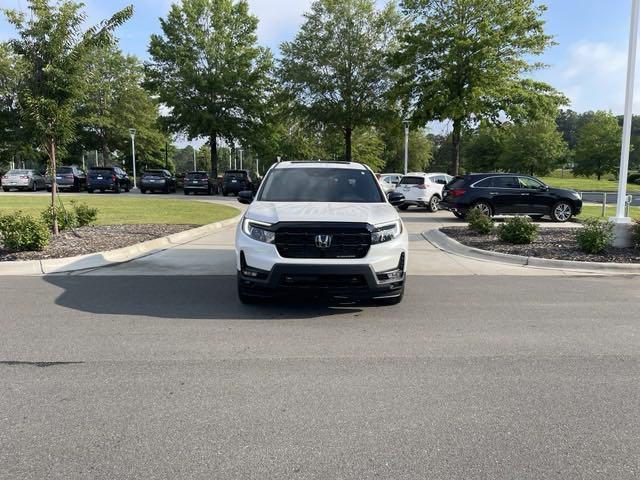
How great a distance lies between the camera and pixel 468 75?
2836cm

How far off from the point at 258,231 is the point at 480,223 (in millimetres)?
8492

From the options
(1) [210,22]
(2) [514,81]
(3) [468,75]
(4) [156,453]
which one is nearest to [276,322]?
(4) [156,453]

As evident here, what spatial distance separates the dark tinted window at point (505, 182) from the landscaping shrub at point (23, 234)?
13325 millimetres

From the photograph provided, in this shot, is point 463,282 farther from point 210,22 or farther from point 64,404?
point 210,22

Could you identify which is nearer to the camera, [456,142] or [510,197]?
[510,197]

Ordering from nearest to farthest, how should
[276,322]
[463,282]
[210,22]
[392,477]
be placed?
[392,477] → [276,322] → [463,282] → [210,22]

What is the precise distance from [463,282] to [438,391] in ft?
14.8

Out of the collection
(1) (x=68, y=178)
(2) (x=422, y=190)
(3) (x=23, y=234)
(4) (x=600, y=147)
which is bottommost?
(3) (x=23, y=234)

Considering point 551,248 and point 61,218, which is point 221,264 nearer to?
point 61,218

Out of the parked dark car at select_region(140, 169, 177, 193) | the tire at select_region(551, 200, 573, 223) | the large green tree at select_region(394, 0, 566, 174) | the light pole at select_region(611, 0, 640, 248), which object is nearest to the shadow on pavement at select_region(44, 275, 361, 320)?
the light pole at select_region(611, 0, 640, 248)

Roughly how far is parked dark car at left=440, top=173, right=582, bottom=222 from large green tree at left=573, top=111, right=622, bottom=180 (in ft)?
179

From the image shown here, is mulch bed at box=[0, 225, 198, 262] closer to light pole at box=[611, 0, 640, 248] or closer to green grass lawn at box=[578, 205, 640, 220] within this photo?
light pole at box=[611, 0, 640, 248]

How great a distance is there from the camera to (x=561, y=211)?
57.2 feet

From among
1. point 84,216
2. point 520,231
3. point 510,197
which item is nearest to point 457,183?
point 510,197
